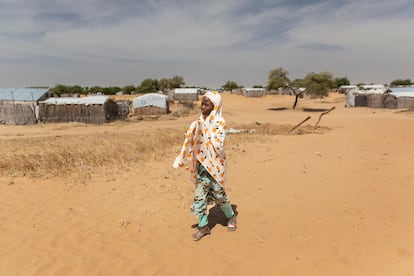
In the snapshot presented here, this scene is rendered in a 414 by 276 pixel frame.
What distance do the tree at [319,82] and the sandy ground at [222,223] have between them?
23253 mm

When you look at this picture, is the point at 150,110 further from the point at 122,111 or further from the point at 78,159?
the point at 78,159

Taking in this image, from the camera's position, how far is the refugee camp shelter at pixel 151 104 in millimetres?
26375

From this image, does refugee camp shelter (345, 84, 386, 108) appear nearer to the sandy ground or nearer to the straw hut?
the straw hut

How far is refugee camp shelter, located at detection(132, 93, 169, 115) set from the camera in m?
26.4

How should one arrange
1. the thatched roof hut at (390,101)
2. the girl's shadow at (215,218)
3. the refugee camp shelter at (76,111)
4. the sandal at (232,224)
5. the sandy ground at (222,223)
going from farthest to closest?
the thatched roof hut at (390,101) → the refugee camp shelter at (76,111) → the girl's shadow at (215,218) → the sandal at (232,224) → the sandy ground at (222,223)

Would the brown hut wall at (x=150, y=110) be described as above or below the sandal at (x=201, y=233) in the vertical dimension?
above

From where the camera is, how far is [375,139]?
9.45 meters

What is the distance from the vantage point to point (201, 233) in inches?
134

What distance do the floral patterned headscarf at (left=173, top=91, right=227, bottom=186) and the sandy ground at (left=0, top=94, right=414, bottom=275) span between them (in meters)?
0.86

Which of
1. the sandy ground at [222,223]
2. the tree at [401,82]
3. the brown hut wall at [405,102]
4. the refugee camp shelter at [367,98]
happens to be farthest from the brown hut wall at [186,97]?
the tree at [401,82]

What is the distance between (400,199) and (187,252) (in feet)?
10.7

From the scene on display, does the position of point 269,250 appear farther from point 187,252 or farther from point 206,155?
point 206,155

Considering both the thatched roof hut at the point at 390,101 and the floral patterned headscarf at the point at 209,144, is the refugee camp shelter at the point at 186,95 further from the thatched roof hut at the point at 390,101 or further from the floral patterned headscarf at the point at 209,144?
the floral patterned headscarf at the point at 209,144

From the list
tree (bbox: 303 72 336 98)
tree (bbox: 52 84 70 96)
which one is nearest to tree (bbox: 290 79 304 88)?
tree (bbox: 303 72 336 98)
